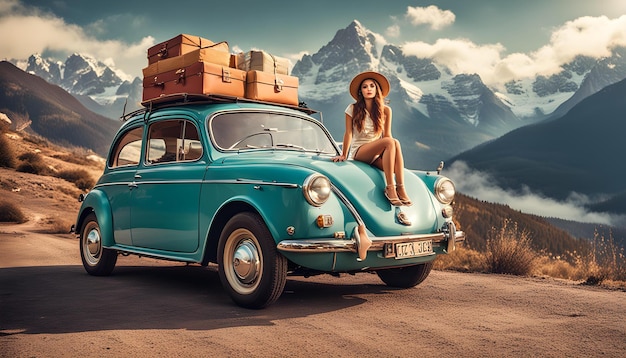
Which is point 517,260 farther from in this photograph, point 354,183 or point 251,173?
point 251,173

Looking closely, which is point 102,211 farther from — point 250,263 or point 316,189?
point 316,189

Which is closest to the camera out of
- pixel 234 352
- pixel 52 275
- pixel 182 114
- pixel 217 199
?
pixel 234 352

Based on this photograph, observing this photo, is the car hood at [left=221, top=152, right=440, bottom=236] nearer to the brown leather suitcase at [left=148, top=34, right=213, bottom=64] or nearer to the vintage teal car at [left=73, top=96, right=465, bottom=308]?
the vintage teal car at [left=73, top=96, right=465, bottom=308]

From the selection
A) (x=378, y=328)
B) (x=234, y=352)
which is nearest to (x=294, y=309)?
(x=378, y=328)

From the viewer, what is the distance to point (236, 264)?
17.8 feet

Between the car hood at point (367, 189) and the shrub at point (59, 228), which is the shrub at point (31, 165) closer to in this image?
the shrub at point (59, 228)

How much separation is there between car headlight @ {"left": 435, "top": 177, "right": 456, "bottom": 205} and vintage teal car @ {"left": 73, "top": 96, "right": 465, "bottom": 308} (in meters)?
0.01

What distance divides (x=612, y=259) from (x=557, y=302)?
3.74 metres

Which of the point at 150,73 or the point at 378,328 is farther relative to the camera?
the point at 150,73

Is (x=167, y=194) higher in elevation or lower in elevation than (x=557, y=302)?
higher

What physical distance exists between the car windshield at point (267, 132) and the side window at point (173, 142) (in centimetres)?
30

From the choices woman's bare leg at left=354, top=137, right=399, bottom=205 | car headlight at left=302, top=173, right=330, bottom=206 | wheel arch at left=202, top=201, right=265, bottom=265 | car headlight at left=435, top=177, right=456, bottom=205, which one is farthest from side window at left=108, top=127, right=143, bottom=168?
car headlight at left=435, top=177, right=456, bottom=205

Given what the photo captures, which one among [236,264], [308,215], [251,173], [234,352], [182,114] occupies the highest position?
[182,114]

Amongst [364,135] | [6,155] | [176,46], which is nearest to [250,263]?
[364,135]
